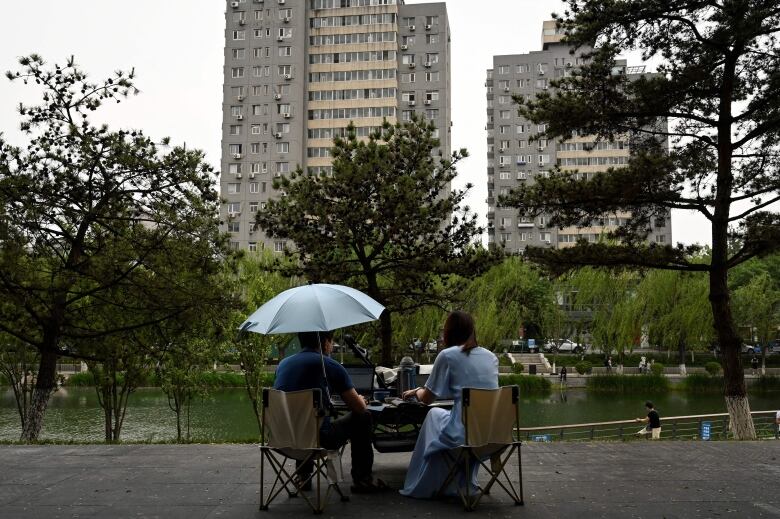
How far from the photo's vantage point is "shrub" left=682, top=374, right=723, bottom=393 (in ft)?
136

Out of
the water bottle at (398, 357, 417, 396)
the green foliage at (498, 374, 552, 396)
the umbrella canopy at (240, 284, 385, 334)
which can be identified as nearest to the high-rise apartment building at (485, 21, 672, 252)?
the green foliage at (498, 374, 552, 396)

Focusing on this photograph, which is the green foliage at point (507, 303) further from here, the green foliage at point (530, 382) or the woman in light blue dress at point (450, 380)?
the woman in light blue dress at point (450, 380)

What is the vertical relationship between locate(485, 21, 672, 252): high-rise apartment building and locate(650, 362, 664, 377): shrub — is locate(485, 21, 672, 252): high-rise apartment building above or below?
above

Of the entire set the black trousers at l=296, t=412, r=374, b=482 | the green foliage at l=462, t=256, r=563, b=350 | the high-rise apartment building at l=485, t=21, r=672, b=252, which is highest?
the high-rise apartment building at l=485, t=21, r=672, b=252

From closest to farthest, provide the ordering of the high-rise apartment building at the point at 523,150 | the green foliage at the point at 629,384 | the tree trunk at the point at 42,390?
the tree trunk at the point at 42,390
the green foliage at the point at 629,384
the high-rise apartment building at the point at 523,150

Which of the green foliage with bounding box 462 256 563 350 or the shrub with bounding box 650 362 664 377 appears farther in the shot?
the green foliage with bounding box 462 256 563 350

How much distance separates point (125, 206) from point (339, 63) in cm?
7280

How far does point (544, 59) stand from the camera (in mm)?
101500

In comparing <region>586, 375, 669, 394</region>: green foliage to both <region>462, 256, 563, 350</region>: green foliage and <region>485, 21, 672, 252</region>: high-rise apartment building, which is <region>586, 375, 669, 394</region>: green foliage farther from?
<region>485, 21, 672, 252</region>: high-rise apartment building

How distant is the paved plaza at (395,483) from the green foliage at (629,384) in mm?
34824

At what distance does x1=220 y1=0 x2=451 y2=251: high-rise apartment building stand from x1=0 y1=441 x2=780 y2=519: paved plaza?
246 feet

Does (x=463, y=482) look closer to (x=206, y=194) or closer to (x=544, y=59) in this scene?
(x=206, y=194)

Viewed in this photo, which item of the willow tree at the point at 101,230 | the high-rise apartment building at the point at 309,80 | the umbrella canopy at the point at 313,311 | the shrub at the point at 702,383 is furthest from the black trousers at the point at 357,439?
the high-rise apartment building at the point at 309,80

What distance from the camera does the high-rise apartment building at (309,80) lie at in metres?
82.2
